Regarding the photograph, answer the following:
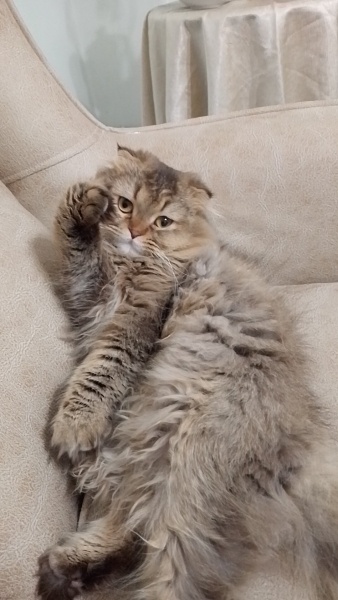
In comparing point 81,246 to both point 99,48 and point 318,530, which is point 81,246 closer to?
point 318,530

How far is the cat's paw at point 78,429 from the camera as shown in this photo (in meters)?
0.97

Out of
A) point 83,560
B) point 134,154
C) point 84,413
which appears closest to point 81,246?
point 134,154

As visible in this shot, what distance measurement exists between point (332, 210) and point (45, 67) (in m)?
0.82

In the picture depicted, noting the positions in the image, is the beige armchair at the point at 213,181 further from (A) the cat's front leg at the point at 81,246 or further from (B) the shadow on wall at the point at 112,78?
(B) the shadow on wall at the point at 112,78

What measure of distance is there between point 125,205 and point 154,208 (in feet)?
0.22

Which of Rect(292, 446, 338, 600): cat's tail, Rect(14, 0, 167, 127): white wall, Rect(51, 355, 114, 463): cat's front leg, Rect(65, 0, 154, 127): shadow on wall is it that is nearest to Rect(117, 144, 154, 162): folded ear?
Rect(51, 355, 114, 463): cat's front leg

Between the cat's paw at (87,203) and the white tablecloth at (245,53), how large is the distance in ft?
3.93

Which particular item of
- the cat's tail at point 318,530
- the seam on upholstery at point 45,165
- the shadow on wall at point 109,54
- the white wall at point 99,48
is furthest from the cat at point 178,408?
the shadow on wall at point 109,54

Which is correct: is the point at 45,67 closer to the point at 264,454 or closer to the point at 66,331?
the point at 66,331

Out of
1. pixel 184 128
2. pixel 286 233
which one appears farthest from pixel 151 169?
pixel 286 233

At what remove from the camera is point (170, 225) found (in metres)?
1.29

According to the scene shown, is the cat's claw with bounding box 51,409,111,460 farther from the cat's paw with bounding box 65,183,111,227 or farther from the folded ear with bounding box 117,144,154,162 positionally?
the folded ear with bounding box 117,144,154,162

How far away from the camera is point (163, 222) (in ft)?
4.22

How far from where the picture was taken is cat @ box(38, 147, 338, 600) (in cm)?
87
